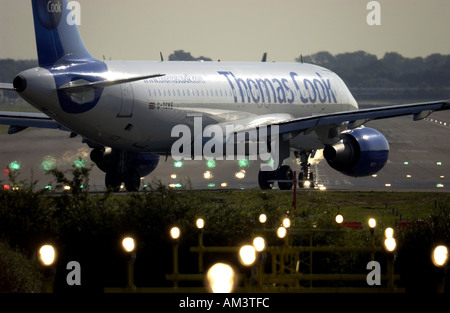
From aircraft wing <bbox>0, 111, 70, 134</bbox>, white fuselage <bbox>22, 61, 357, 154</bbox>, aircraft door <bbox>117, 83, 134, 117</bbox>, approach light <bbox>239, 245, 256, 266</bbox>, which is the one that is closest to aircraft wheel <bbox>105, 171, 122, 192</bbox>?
white fuselage <bbox>22, 61, 357, 154</bbox>

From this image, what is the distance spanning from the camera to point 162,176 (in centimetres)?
4562

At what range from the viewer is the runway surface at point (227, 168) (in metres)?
42.4

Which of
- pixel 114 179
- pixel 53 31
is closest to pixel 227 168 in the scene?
pixel 114 179

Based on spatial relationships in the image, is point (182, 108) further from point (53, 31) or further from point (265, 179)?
point (53, 31)

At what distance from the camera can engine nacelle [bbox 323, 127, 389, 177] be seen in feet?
121

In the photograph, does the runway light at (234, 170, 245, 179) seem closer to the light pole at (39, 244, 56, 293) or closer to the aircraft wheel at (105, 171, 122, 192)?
the aircraft wheel at (105, 171, 122, 192)

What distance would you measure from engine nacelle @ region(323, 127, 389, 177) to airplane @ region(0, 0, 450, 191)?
4 centimetres

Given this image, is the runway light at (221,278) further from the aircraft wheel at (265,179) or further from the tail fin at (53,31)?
the aircraft wheel at (265,179)

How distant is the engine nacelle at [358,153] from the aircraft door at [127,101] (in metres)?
7.87

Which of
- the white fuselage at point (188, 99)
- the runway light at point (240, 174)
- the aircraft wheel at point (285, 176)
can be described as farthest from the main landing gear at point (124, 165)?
the runway light at point (240, 174)

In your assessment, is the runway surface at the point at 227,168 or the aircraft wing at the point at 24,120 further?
the runway surface at the point at 227,168

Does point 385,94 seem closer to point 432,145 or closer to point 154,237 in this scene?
point 432,145
